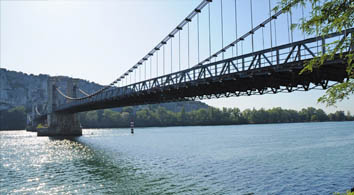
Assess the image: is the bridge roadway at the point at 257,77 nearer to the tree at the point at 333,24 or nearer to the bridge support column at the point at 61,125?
the tree at the point at 333,24

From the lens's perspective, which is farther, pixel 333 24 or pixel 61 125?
pixel 61 125

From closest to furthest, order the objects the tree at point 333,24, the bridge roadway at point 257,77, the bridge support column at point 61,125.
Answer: the tree at point 333,24 → the bridge roadway at point 257,77 → the bridge support column at point 61,125

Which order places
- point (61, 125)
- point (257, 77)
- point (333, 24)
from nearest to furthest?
point (333, 24) → point (257, 77) → point (61, 125)

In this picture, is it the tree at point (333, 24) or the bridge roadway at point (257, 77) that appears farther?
the bridge roadway at point (257, 77)

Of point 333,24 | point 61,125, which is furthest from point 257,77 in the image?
point 61,125

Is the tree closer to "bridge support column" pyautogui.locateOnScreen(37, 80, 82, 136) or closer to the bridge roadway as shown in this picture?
the bridge roadway

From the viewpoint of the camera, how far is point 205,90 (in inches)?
1299

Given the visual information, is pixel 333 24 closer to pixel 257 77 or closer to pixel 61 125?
pixel 257 77

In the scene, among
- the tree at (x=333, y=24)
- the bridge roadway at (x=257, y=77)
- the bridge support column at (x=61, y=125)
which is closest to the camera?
the tree at (x=333, y=24)

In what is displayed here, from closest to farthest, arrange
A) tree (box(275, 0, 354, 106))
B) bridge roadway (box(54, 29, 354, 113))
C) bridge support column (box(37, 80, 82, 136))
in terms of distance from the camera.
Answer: tree (box(275, 0, 354, 106))
bridge roadway (box(54, 29, 354, 113))
bridge support column (box(37, 80, 82, 136))

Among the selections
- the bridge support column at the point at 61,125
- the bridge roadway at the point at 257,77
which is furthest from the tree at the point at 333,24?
the bridge support column at the point at 61,125

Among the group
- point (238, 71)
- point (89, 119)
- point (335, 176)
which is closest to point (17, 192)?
point (238, 71)

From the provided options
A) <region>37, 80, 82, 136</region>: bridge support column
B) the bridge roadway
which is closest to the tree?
the bridge roadway

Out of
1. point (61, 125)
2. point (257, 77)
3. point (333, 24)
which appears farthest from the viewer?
point (61, 125)
